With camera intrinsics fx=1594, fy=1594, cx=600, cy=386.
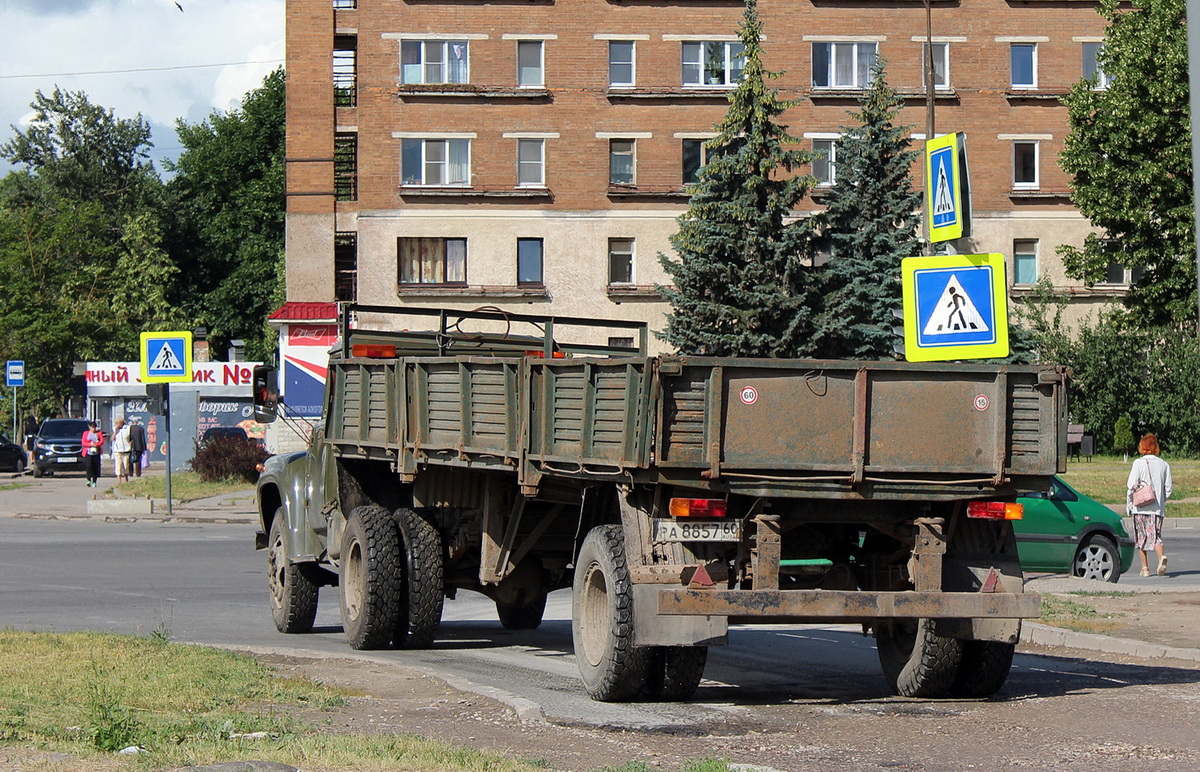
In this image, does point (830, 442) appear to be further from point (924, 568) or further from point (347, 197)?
point (347, 197)

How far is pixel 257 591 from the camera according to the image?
1714 cm

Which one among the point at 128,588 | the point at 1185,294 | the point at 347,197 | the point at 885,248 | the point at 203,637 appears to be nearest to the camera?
the point at 203,637

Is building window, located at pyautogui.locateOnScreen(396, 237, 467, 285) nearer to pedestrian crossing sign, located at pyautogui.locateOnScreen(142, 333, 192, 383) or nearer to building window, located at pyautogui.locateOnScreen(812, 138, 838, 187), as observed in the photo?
building window, located at pyautogui.locateOnScreen(812, 138, 838, 187)

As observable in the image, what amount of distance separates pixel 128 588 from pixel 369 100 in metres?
32.4

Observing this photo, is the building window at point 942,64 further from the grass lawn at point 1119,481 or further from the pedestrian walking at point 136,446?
the pedestrian walking at point 136,446

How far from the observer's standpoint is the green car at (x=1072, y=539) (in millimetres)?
17812

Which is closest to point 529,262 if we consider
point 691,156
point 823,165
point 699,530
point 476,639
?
point 691,156

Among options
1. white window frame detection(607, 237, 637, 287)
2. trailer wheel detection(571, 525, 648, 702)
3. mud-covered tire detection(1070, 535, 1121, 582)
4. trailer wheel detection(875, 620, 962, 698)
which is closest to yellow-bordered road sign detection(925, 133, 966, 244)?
trailer wheel detection(875, 620, 962, 698)

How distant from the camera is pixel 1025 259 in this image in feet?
161

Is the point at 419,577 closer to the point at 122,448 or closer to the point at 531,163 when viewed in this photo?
the point at 122,448

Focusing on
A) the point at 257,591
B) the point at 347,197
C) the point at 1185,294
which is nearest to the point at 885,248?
the point at 1185,294

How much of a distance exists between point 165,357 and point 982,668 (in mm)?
22740

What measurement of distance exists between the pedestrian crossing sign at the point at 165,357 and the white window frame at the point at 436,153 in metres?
19.0

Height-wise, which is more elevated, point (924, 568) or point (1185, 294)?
point (1185, 294)
